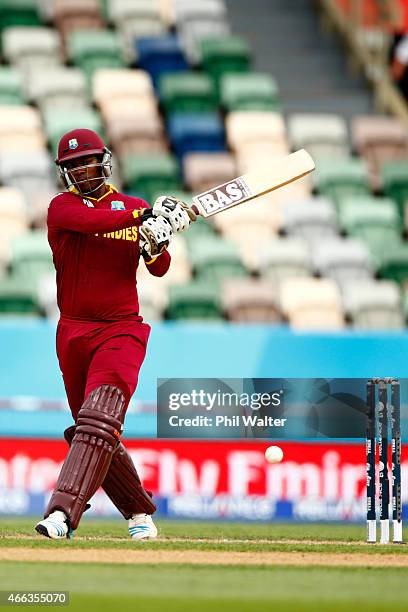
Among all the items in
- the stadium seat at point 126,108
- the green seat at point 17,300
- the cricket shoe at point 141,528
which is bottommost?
the cricket shoe at point 141,528

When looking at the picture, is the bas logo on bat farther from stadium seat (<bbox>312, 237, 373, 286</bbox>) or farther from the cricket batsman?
stadium seat (<bbox>312, 237, 373, 286</bbox>)

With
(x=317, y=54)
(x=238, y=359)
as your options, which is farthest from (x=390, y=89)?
Result: (x=238, y=359)

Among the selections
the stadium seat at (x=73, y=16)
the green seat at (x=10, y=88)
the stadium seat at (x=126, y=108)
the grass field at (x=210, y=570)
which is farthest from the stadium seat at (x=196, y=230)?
the grass field at (x=210, y=570)

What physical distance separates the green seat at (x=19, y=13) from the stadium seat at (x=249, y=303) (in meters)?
4.89

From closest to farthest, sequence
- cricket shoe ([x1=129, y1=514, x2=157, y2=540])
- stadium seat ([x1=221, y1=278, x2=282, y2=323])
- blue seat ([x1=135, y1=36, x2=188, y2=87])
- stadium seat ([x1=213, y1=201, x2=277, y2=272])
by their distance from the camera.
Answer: cricket shoe ([x1=129, y1=514, x2=157, y2=540])
stadium seat ([x1=221, y1=278, x2=282, y2=323])
stadium seat ([x1=213, y1=201, x2=277, y2=272])
blue seat ([x1=135, y1=36, x2=188, y2=87])

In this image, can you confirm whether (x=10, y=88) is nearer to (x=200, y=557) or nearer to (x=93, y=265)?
(x=93, y=265)

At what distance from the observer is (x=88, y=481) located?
711 centimetres

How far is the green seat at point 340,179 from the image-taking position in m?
14.9

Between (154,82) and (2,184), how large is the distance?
7.98 ft

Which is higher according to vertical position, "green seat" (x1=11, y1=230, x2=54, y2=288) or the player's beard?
"green seat" (x1=11, y1=230, x2=54, y2=288)

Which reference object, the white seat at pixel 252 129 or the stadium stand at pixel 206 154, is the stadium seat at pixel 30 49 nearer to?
the stadium stand at pixel 206 154

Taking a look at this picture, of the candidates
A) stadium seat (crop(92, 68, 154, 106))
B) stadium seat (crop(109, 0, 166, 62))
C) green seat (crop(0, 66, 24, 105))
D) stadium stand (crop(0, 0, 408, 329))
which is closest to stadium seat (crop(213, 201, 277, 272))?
stadium stand (crop(0, 0, 408, 329))

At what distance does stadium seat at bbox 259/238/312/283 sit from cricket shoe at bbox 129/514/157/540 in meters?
5.73

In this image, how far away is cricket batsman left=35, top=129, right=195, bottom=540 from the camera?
7.10m
